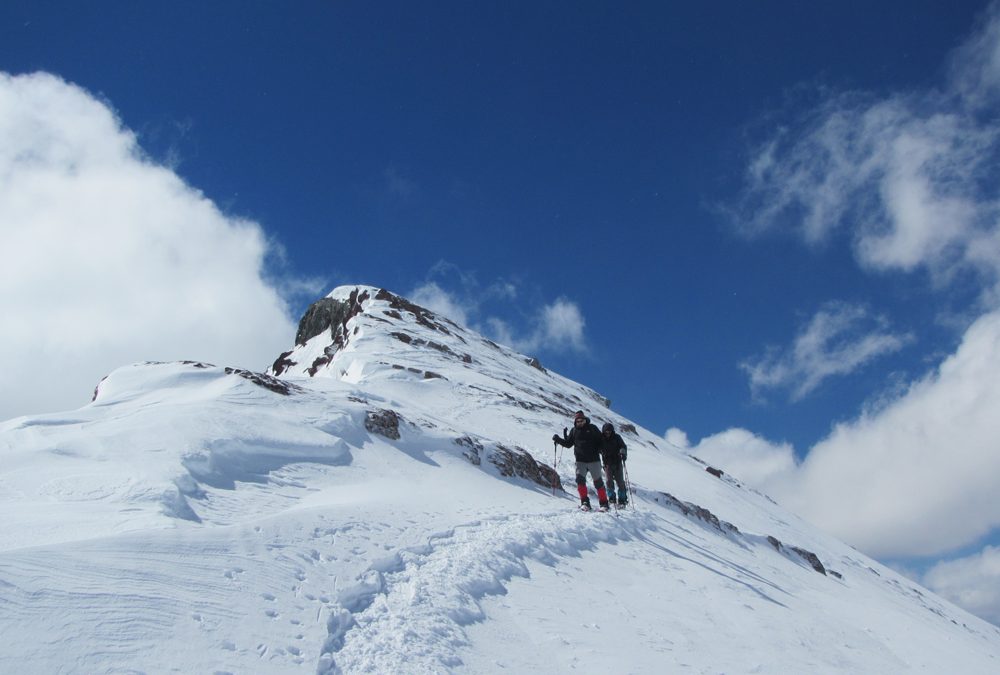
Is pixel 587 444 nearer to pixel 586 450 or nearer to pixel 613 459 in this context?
pixel 586 450

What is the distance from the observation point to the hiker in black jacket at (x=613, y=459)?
52.0 ft

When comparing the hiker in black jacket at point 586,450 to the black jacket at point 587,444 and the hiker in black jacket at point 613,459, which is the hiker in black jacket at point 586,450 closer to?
the black jacket at point 587,444

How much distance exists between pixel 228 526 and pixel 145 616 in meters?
2.32

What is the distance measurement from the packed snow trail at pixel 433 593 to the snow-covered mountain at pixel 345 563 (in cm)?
3

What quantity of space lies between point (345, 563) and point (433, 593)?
1072 mm

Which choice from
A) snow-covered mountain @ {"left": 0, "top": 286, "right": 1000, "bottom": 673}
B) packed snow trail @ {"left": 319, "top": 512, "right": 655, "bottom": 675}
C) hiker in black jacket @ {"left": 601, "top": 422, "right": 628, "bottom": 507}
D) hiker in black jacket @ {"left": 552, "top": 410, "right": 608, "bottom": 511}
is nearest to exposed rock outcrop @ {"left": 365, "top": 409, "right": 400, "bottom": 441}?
snow-covered mountain @ {"left": 0, "top": 286, "right": 1000, "bottom": 673}

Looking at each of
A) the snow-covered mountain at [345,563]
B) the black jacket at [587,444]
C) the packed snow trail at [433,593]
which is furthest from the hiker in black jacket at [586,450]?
the packed snow trail at [433,593]

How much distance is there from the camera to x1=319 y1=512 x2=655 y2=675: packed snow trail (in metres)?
5.64

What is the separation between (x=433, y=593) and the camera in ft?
23.5

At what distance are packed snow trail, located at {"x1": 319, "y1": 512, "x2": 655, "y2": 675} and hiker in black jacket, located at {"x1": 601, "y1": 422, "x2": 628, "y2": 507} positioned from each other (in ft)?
14.6

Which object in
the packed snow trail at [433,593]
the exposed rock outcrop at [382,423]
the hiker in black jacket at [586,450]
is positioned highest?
the exposed rock outcrop at [382,423]

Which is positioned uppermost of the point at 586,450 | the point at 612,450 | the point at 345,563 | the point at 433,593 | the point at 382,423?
the point at 382,423

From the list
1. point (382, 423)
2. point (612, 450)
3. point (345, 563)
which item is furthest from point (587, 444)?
point (345, 563)

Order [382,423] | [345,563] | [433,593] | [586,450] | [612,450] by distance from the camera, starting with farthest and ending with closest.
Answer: [382,423] → [612,450] → [586,450] → [345,563] → [433,593]
